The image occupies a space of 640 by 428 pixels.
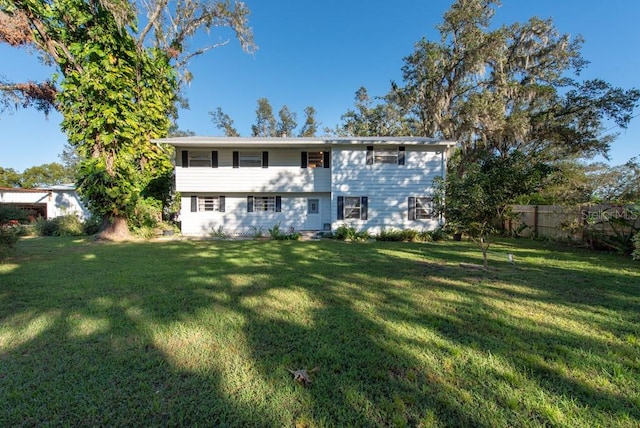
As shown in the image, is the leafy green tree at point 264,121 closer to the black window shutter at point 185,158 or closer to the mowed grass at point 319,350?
the black window shutter at point 185,158

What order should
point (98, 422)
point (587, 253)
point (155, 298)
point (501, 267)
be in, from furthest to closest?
point (587, 253) < point (501, 267) < point (155, 298) < point (98, 422)

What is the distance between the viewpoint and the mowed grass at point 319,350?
201 cm

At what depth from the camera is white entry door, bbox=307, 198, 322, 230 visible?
49.6ft

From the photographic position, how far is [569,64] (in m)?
16.8

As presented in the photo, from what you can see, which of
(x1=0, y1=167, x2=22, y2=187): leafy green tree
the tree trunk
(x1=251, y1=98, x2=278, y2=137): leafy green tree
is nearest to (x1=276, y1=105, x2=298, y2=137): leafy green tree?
(x1=251, y1=98, x2=278, y2=137): leafy green tree

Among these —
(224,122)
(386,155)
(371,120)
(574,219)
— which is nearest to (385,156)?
(386,155)

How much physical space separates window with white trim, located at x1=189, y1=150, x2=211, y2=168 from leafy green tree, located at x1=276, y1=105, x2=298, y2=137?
700 inches

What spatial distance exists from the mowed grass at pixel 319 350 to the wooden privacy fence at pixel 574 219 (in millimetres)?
3844

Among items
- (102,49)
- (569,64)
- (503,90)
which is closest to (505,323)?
(102,49)

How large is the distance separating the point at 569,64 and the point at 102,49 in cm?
2403

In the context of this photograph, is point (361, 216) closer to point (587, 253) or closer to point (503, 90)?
point (587, 253)

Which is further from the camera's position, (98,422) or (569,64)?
(569,64)

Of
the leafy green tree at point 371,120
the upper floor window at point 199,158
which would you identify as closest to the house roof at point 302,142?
the upper floor window at point 199,158

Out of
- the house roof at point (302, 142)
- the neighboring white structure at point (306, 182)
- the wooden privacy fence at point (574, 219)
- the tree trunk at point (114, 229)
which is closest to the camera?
the wooden privacy fence at point (574, 219)
